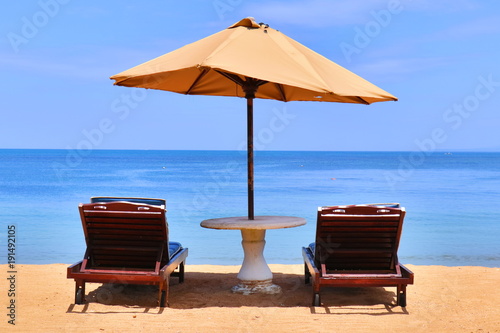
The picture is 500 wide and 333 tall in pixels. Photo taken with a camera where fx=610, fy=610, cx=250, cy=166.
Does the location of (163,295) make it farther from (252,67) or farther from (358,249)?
(252,67)

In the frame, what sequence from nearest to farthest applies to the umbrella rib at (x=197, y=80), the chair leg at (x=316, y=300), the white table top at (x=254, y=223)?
1. the chair leg at (x=316, y=300)
2. the white table top at (x=254, y=223)
3. the umbrella rib at (x=197, y=80)

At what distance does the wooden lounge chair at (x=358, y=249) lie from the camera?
5.15 metres

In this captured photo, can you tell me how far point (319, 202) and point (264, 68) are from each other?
15.7 meters

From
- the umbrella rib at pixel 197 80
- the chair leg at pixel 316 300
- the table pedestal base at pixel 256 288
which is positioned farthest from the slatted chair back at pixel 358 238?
the umbrella rib at pixel 197 80

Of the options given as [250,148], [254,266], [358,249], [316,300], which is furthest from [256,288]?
[250,148]

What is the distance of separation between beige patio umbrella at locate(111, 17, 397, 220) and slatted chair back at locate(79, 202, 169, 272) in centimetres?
114

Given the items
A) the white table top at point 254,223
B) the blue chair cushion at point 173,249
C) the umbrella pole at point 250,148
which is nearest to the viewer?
the white table top at point 254,223

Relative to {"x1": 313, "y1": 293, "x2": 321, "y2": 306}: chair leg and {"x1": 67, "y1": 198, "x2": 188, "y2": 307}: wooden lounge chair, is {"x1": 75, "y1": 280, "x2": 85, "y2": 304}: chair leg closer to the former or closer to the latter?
{"x1": 67, "y1": 198, "x2": 188, "y2": 307}: wooden lounge chair

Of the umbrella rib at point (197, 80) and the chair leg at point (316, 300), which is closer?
the chair leg at point (316, 300)

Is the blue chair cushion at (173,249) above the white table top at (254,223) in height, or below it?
below

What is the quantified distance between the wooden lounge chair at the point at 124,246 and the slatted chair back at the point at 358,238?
1349 millimetres

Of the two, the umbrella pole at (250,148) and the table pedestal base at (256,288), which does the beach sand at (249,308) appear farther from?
the umbrella pole at (250,148)

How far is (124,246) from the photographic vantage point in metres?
5.28

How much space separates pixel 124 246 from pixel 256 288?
137 cm
